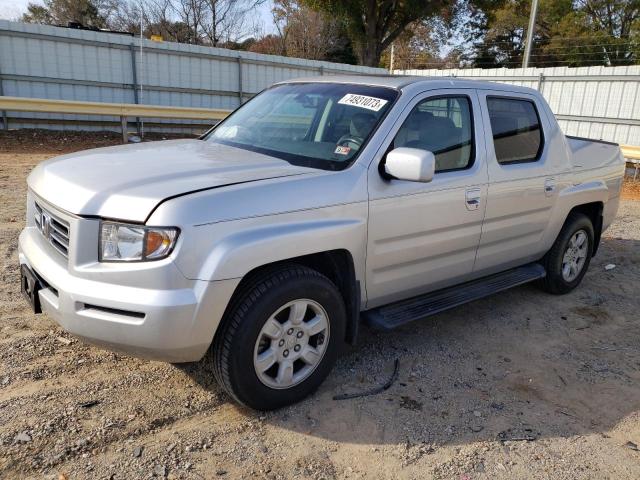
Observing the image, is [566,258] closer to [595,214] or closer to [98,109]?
[595,214]

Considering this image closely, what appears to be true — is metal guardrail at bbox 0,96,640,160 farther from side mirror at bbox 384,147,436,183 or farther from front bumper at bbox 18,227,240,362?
front bumper at bbox 18,227,240,362

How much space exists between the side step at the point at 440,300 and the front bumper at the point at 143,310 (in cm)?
120

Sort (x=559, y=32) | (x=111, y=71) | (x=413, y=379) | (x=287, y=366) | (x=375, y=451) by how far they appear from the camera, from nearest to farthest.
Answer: (x=375, y=451) → (x=287, y=366) → (x=413, y=379) → (x=111, y=71) → (x=559, y=32)

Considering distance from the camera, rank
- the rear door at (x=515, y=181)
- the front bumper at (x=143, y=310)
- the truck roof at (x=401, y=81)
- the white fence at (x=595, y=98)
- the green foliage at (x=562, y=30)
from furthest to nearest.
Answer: the green foliage at (x=562, y=30) → the white fence at (x=595, y=98) → the rear door at (x=515, y=181) → the truck roof at (x=401, y=81) → the front bumper at (x=143, y=310)

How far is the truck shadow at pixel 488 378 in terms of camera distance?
3125mm

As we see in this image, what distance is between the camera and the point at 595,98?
1512cm

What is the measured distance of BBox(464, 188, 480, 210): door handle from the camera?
12.7ft

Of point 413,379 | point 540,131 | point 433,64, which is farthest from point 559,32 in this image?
point 413,379

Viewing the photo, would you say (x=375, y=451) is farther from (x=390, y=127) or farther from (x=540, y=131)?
(x=540, y=131)

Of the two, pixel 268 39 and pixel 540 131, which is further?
pixel 268 39

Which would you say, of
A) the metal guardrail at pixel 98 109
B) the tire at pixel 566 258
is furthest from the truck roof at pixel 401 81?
the metal guardrail at pixel 98 109

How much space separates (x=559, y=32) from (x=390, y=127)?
→ 117ft

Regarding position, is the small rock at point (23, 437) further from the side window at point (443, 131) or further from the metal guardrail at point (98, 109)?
the metal guardrail at point (98, 109)

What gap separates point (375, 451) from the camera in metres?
2.89
